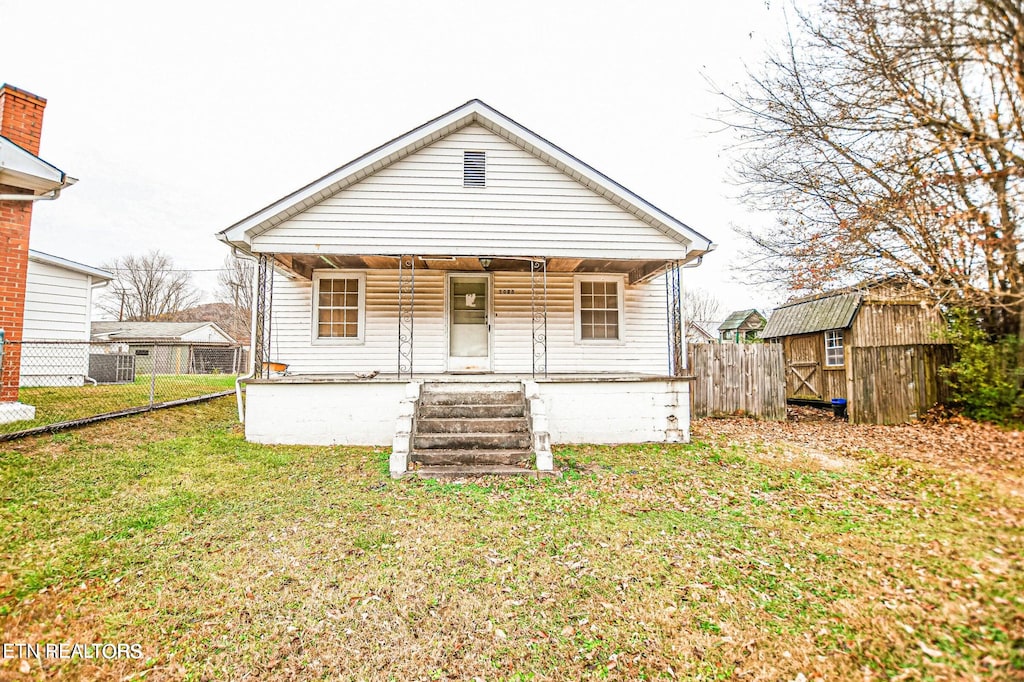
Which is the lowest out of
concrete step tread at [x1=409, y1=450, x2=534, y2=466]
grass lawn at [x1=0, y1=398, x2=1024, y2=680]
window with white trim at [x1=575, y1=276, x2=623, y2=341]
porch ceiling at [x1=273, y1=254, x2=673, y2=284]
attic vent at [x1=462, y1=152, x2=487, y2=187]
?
grass lawn at [x1=0, y1=398, x2=1024, y2=680]

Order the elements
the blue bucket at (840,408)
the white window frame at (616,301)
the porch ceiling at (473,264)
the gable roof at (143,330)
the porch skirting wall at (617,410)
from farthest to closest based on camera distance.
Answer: the gable roof at (143,330) < the blue bucket at (840,408) < the white window frame at (616,301) < the porch ceiling at (473,264) < the porch skirting wall at (617,410)

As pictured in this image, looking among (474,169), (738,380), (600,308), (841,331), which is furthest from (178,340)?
(841,331)

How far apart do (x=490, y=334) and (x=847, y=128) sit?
779cm

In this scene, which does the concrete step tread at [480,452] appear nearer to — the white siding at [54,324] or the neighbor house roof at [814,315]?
the neighbor house roof at [814,315]

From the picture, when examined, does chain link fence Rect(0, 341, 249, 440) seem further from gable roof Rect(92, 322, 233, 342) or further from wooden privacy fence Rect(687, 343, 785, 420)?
gable roof Rect(92, 322, 233, 342)

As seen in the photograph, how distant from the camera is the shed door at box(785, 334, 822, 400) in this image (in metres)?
14.4

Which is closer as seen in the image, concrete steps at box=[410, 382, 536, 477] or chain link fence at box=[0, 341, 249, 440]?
concrete steps at box=[410, 382, 536, 477]

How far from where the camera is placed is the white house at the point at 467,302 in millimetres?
7723

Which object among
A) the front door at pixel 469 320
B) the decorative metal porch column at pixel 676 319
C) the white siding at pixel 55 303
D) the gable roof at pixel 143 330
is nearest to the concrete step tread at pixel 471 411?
the front door at pixel 469 320

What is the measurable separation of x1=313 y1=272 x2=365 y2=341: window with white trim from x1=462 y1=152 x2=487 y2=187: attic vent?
330cm

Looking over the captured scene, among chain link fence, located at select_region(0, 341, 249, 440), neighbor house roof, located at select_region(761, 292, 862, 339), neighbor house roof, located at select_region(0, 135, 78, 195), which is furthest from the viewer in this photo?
neighbor house roof, located at select_region(761, 292, 862, 339)

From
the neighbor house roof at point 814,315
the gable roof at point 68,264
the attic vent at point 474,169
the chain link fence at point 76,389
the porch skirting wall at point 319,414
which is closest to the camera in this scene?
Result: the chain link fence at point 76,389

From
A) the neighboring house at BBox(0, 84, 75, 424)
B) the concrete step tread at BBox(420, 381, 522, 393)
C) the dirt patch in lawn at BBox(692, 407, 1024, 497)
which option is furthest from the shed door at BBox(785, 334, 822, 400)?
the neighboring house at BBox(0, 84, 75, 424)

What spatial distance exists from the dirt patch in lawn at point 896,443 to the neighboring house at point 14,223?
1174 cm
